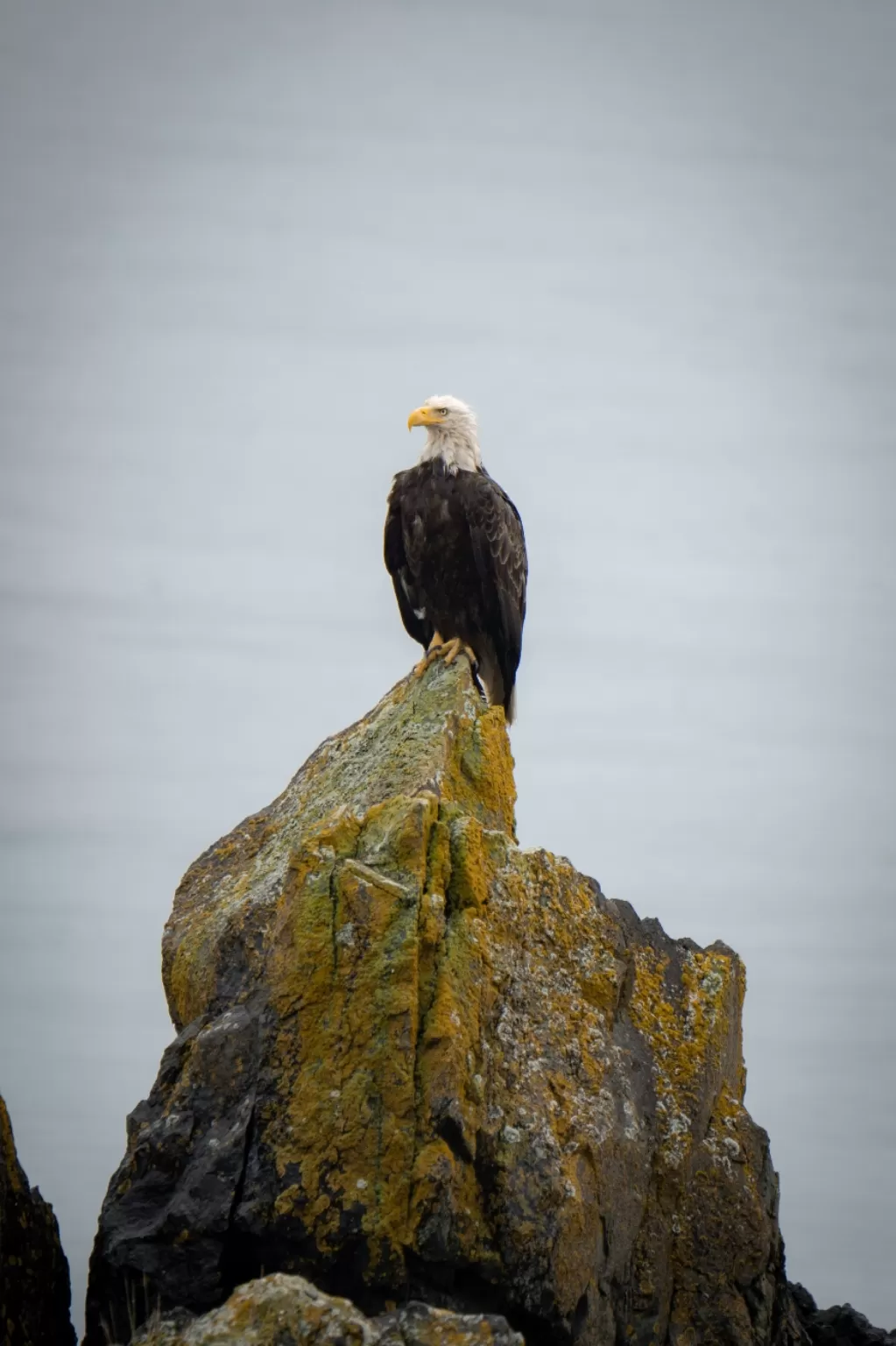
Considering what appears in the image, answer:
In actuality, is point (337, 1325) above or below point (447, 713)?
below

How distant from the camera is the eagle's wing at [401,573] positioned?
1233 centimetres

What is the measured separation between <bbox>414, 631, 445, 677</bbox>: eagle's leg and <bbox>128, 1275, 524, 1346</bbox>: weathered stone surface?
5230mm

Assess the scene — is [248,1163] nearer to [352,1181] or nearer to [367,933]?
[352,1181]

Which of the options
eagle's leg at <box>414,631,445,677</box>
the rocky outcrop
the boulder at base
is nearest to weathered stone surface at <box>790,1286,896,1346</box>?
the boulder at base

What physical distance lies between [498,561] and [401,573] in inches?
44.9

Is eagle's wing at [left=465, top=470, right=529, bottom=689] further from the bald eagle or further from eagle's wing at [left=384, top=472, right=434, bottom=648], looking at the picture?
eagle's wing at [left=384, top=472, right=434, bottom=648]

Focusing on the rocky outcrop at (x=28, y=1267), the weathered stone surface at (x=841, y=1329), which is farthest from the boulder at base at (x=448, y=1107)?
the weathered stone surface at (x=841, y=1329)

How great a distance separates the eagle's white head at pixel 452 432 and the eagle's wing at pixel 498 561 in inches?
9.6

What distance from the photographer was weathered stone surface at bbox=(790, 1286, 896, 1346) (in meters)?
7.77

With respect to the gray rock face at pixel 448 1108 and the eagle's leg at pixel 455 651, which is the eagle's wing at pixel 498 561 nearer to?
the eagle's leg at pixel 455 651

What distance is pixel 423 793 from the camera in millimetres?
7520

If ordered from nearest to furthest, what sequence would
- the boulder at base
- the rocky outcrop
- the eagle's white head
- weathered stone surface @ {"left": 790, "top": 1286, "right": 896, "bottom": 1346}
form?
1. the boulder at base
2. the rocky outcrop
3. weathered stone surface @ {"left": 790, "top": 1286, "right": 896, "bottom": 1346}
4. the eagle's white head

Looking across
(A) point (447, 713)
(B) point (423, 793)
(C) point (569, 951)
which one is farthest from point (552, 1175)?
(A) point (447, 713)

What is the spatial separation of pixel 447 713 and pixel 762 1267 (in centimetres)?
363
